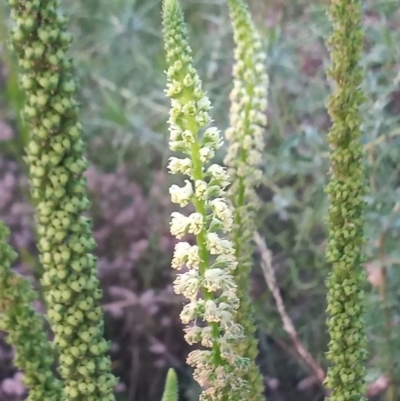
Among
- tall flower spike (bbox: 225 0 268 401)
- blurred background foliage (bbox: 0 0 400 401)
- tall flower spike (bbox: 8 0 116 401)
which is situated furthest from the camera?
blurred background foliage (bbox: 0 0 400 401)

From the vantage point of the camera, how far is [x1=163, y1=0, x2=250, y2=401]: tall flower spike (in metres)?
0.42

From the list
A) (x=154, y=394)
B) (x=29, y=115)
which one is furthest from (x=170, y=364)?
(x=29, y=115)

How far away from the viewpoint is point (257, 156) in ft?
2.06

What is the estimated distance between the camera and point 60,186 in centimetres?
43

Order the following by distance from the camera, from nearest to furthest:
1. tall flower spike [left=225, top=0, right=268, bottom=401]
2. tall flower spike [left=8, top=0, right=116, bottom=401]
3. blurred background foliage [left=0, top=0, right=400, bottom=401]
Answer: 1. tall flower spike [left=8, top=0, right=116, bottom=401]
2. tall flower spike [left=225, top=0, right=268, bottom=401]
3. blurred background foliage [left=0, top=0, right=400, bottom=401]

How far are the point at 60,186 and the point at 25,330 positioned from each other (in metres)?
0.13

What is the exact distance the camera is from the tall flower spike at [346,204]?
0.46 m

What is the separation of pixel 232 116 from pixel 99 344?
0.87 feet

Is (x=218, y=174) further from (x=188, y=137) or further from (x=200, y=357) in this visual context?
(x=200, y=357)

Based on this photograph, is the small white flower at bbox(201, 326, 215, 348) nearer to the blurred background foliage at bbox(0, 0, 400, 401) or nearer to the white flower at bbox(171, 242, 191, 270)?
the white flower at bbox(171, 242, 191, 270)

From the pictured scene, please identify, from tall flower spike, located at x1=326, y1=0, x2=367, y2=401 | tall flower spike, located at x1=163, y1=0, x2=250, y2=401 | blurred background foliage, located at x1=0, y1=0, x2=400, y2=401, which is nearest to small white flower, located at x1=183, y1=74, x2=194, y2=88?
tall flower spike, located at x1=163, y1=0, x2=250, y2=401

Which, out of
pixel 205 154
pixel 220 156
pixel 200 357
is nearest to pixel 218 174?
pixel 205 154

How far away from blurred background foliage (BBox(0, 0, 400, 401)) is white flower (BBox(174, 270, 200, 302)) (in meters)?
0.49

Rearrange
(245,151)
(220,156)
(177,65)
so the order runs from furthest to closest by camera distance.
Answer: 1. (220,156)
2. (245,151)
3. (177,65)
